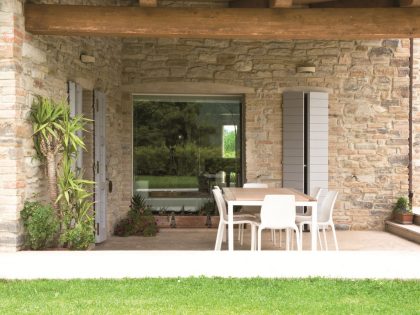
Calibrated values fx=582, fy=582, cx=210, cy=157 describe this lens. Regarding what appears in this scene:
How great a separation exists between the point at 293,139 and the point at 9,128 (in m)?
5.47

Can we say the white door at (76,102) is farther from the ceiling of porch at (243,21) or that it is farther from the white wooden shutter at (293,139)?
the white wooden shutter at (293,139)

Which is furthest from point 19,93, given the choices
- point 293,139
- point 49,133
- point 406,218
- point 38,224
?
point 406,218

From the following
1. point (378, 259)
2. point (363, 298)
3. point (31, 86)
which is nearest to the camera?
point (363, 298)

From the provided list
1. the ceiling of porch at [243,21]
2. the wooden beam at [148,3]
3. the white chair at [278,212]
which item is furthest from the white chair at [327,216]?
the wooden beam at [148,3]

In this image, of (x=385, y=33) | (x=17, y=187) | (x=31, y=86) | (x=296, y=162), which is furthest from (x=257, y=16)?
(x=296, y=162)

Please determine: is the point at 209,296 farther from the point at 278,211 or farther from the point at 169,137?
the point at 169,137

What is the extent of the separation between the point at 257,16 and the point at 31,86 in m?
2.61

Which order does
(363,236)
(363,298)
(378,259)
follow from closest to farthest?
(363,298)
(378,259)
(363,236)

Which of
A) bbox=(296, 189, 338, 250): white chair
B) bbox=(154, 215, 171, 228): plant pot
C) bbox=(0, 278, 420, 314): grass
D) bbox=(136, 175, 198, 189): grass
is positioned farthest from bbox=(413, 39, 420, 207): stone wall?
bbox=(0, 278, 420, 314): grass

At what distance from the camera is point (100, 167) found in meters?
8.84

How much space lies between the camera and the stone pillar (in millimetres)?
5961

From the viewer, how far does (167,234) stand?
32.1ft

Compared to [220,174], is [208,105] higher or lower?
higher

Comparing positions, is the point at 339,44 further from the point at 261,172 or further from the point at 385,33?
the point at 385,33
